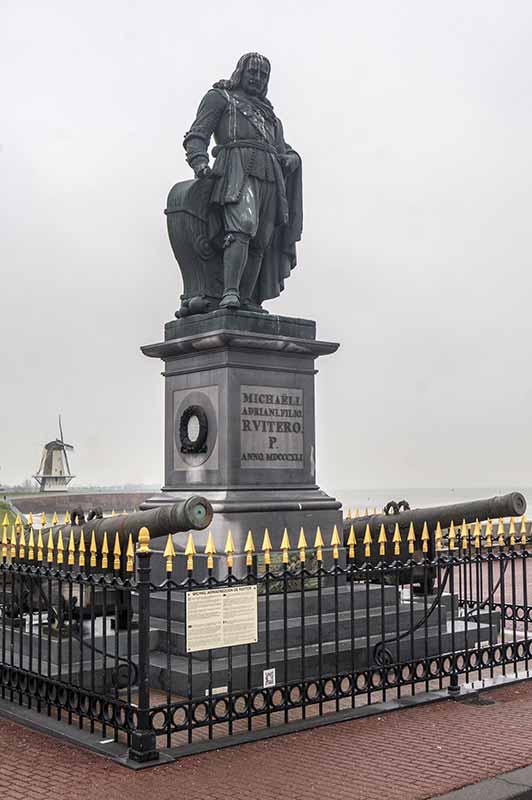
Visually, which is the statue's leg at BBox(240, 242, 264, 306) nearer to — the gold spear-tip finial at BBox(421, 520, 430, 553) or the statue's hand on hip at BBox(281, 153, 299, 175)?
the statue's hand on hip at BBox(281, 153, 299, 175)

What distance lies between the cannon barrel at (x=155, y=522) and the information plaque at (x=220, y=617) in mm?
1007

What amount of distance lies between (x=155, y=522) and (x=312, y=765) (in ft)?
9.79

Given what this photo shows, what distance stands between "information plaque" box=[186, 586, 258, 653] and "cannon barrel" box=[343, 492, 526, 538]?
453 centimetres

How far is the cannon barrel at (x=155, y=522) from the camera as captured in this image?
834cm

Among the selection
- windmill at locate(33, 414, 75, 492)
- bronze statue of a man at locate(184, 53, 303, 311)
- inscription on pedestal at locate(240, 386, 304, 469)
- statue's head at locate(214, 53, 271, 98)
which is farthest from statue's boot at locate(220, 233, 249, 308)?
windmill at locate(33, 414, 75, 492)

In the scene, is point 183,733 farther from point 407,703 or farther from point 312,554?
point 312,554

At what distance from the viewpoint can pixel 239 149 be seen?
37.9ft

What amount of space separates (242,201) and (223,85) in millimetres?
1686

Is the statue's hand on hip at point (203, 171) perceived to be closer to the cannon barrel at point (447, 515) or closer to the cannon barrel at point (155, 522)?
the cannon barrel at point (155, 522)

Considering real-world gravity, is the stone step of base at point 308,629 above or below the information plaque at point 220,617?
below

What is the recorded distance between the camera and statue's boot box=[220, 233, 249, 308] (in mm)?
11359

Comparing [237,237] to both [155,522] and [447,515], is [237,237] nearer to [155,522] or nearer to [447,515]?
[155,522]

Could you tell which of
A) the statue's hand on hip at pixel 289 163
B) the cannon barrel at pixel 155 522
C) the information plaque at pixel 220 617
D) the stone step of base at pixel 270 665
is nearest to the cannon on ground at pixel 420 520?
the stone step of base at pixel 270 665

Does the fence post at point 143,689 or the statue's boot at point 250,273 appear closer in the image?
the fence post at point 143,689
